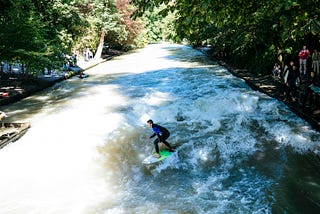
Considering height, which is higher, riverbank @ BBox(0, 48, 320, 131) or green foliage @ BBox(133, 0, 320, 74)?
green foliage @ BBox(133, 0, 320, 74)

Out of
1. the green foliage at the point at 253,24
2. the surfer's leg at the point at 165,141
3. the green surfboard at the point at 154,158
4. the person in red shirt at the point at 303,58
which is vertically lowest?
the green surfboard at the point at 154,158

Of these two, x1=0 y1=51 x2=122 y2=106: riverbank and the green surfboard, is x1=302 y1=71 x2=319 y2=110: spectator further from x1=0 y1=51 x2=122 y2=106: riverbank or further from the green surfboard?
x1=0 y1=51 x2=122 y2=106: riverbank

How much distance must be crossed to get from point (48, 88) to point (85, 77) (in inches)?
219

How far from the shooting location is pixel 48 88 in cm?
2628

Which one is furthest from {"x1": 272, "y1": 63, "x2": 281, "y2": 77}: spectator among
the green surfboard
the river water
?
the green surfboard

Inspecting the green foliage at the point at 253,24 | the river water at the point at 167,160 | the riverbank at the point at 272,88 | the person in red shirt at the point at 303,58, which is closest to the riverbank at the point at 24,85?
the river water at the point at 167,160

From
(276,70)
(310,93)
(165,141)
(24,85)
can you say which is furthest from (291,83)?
(24,85)

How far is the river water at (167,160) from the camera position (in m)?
9.36

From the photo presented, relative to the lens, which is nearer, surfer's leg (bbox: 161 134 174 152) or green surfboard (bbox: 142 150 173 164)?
green surfboard (bbox: 142 150 173 164)

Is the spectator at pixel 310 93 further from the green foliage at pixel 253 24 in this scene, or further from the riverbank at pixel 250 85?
the green foliage at pixel 253 24

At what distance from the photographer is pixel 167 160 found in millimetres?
11898

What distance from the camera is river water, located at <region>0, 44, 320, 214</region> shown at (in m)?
9.36

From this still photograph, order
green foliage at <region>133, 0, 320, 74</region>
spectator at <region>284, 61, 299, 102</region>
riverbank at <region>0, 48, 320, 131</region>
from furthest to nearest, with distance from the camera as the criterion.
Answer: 1. spectator at <region>284, 61, 299, 102</region>
2. riverbank at <region>0, 48, 320, 131</region>
3. green foliage at <region>133, 0, 320, 74</region>

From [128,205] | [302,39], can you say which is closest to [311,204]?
[128,205]
